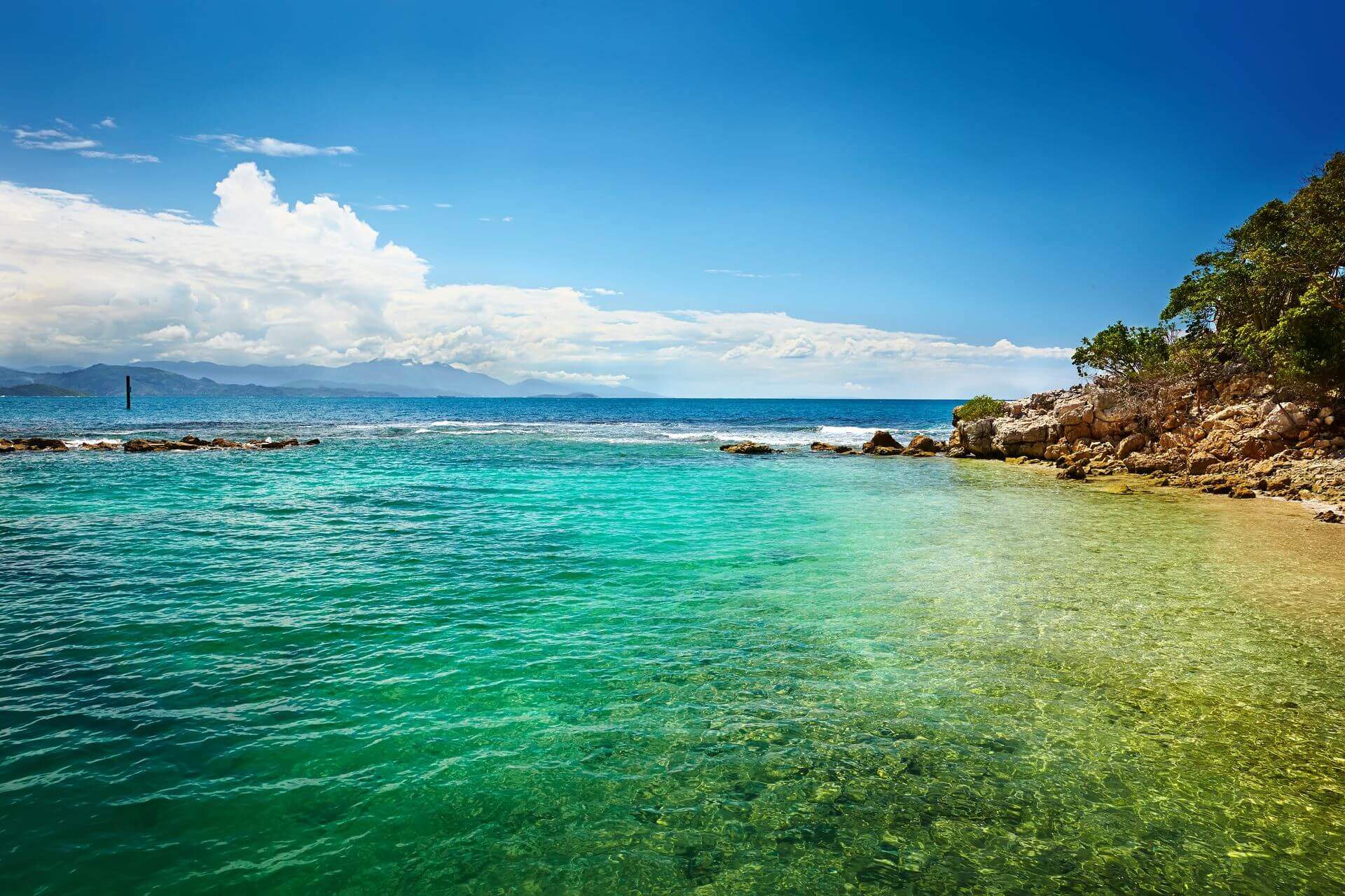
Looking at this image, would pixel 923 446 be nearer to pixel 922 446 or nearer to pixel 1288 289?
pixel 922 446

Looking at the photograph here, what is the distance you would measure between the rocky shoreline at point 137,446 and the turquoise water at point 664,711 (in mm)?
28066

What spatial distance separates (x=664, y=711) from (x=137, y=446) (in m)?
47.6

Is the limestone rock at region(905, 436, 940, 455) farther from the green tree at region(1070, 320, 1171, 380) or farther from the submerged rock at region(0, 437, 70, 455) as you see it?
the submerged rock at region(0, 437, 70, 455)

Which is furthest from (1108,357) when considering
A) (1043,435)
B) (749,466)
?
(749,466)

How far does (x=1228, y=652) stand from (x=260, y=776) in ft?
42.7

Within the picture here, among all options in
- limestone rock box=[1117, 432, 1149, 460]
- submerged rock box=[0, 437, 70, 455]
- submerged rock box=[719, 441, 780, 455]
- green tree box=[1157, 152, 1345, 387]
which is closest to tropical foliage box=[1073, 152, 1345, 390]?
green tree box=[1157, 152, 1345, 387]

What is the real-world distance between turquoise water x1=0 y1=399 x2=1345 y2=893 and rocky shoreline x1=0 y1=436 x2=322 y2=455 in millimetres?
28066

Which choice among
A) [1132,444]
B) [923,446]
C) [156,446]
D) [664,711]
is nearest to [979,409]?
[923,446]

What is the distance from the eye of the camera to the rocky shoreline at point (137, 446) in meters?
41.2

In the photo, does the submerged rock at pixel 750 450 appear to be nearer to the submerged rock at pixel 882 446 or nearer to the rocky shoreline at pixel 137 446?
the submerged rock at pixel 882 446

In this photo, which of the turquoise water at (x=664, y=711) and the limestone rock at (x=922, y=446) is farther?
the limestone rock at (x=922, y=446)

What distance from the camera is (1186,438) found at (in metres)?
35.6

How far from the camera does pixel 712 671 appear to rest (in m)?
9.28

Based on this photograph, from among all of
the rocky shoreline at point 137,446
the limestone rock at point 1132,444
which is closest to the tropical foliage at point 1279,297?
the limestone rock at point 1132,444
